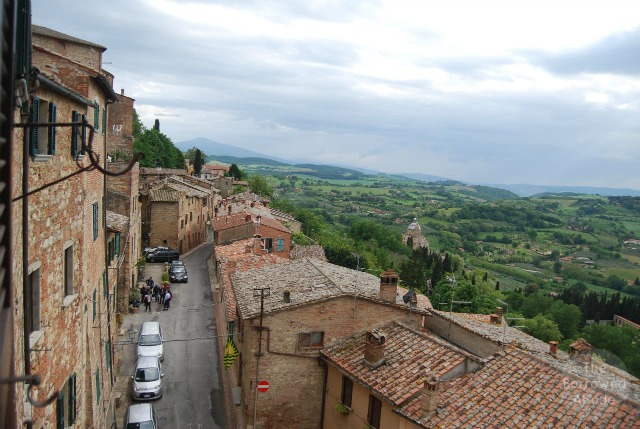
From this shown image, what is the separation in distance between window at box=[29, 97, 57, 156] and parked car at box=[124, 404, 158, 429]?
36.1ft

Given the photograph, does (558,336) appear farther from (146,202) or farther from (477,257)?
(477,257)

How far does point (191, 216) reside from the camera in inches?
2063

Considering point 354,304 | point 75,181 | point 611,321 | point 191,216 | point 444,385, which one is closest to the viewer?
point 75,181

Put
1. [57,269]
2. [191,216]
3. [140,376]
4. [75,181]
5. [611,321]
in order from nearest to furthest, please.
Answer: [57,269], [75,181], [140,376], [191,216], [611,321]

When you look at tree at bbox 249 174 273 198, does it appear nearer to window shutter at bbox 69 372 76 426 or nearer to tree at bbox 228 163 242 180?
tree at bbox 228 163 242 180

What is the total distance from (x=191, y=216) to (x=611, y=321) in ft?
A: 202

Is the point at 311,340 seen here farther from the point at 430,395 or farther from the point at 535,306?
the point at 535,306

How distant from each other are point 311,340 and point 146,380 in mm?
7860

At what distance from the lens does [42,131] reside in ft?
33.3

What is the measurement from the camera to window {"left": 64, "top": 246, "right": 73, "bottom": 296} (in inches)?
503

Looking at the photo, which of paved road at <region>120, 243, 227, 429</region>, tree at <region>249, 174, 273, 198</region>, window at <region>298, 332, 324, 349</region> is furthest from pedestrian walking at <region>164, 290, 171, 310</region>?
tree at <region>249, 174, 273, 198</region>

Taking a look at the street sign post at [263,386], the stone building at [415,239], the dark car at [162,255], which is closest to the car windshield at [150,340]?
the street sign post at [263,386]

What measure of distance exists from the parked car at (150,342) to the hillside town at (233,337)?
1190 mm

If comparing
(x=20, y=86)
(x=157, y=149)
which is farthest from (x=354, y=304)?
(x=157, y=149)
